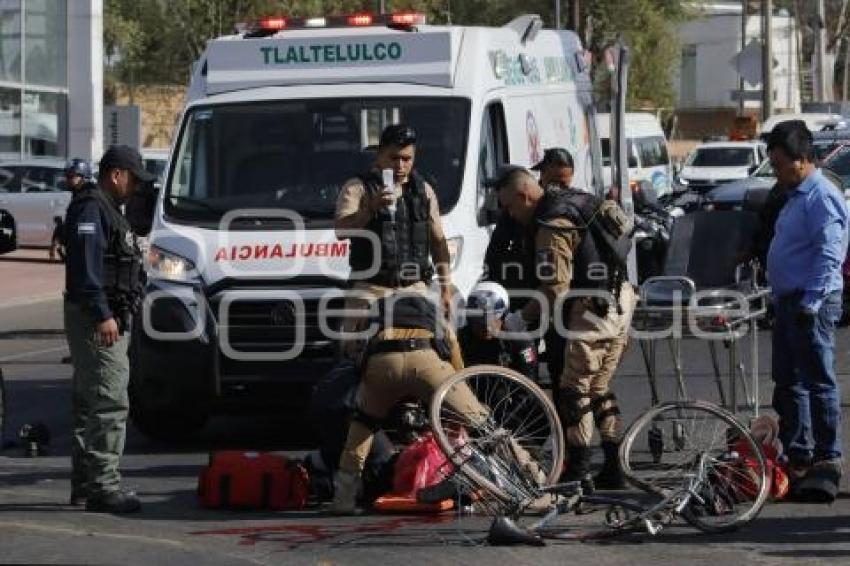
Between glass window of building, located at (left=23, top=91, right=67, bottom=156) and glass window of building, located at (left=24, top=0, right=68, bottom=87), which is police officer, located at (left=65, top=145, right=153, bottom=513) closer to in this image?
glass window of building, located at (left=23, top=91, right=67, bottom=156)

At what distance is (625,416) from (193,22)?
3910cm

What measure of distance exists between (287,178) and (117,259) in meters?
2.63

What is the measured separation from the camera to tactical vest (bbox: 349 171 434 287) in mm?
9148

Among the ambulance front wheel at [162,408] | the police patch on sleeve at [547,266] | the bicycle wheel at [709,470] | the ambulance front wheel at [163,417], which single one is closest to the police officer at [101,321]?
the ambulance front wheel at [162,408]

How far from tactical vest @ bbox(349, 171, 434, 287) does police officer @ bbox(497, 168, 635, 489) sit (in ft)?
1.80

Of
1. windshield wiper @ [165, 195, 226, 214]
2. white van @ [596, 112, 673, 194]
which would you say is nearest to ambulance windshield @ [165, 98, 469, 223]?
windshield wiper @ [165, 195, 226, 214]

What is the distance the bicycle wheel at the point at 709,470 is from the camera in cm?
842

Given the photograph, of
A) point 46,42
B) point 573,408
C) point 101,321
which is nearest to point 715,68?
point 46,42

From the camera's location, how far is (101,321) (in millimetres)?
8906

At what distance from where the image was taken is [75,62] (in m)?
42.9

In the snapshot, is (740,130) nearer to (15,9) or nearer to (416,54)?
(15,9)

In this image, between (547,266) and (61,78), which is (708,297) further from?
(61,78)

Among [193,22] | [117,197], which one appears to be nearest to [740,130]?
[193,22]

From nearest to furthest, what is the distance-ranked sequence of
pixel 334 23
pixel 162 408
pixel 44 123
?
pixel 162 408
pixel 334 23
pixel 44 123
